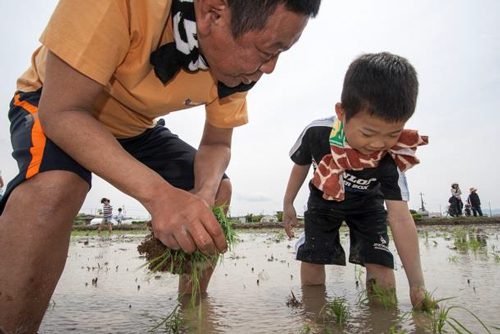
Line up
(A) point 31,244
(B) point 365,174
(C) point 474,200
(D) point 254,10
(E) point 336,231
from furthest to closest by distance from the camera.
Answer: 1. (C) point 474,200
2. (E) point 336,231
3. (B) point 365,174
4. (A) point 31,244
5. (D) point 254,10

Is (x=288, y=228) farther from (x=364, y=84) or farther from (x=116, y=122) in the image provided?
(x=116, y=122)

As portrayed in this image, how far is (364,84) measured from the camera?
10.1 ft

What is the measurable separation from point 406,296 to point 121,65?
251 centimetres

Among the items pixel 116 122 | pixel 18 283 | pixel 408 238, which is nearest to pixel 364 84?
pixel 408 238

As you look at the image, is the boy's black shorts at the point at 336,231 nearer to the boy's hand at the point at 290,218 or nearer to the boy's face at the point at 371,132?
the boy's hand at the point at 290,218

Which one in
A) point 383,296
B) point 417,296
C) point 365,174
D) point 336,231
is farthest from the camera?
point 336,231

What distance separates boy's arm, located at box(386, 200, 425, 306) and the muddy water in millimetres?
162

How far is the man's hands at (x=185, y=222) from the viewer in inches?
59.7

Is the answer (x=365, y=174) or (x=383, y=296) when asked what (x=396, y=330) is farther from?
(x=365, y=174)

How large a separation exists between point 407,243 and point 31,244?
2296mm

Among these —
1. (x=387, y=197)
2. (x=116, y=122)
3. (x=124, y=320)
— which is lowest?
(x=124, y=320)

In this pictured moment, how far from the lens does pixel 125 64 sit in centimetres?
206

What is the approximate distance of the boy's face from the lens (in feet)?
9.50

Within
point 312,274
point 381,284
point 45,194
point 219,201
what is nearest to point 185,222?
point 45,194
